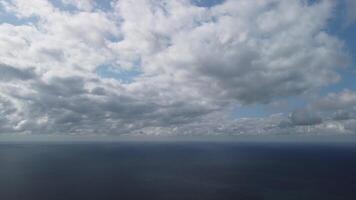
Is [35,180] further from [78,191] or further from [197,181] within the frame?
[197,181]

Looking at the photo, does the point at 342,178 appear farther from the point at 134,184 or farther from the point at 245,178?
the point at 134,184

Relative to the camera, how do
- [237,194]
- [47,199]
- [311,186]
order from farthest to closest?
[311,186]
[237,194]
[47,199]

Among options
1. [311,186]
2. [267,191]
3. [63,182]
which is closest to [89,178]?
[63,182]

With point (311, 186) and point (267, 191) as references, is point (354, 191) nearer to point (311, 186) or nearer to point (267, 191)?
point (311, 186)

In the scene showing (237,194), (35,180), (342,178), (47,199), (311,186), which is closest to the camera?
(47,199)

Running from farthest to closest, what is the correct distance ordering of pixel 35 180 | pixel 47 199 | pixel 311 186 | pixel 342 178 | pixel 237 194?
pixel 342 178 → pixel 35 180 → pixel 311 186 → pixel 237 194 → pixel 47 199

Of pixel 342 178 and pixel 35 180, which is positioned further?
pixel 342 178

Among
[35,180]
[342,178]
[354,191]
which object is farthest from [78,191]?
[342,178]

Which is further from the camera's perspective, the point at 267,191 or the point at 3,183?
the point at 3,183
